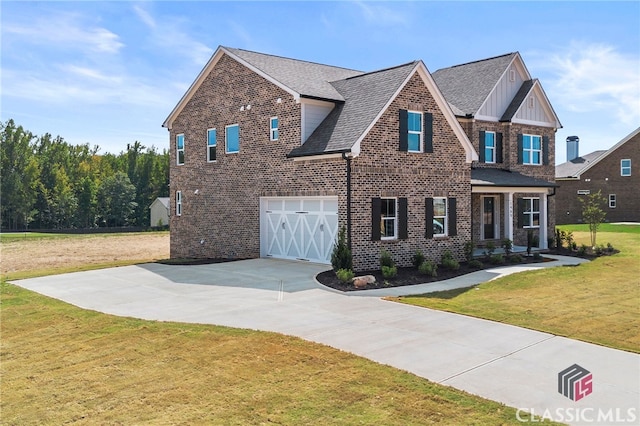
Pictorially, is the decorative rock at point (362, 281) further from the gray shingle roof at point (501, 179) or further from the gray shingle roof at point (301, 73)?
the gray shingle roof at point (501, 179)

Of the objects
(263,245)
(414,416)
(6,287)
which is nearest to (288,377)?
(414,416)

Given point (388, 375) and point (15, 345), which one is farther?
point (15, 345)

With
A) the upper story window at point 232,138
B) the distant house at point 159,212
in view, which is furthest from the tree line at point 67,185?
the upper story window at point 232,138

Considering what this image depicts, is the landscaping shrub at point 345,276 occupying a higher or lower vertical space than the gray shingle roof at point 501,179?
lower

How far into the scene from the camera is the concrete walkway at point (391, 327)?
23.2 ft

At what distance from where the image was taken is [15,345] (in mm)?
10125

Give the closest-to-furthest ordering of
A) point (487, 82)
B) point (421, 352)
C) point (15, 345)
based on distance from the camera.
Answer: point (421, 352)
point (15, 345)
point (487, 82)

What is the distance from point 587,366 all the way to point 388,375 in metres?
3.20

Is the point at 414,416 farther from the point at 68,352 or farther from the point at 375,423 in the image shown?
the point at 68,352

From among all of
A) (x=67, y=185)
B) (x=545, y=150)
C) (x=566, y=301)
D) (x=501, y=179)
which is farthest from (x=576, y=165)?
(x=67, y=185)

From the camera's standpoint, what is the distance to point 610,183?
1738 inches

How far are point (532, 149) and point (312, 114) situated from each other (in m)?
14.0

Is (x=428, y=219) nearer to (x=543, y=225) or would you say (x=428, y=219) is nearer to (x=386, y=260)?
(x=386, y=260)

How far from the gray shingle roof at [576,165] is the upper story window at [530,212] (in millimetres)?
19491
